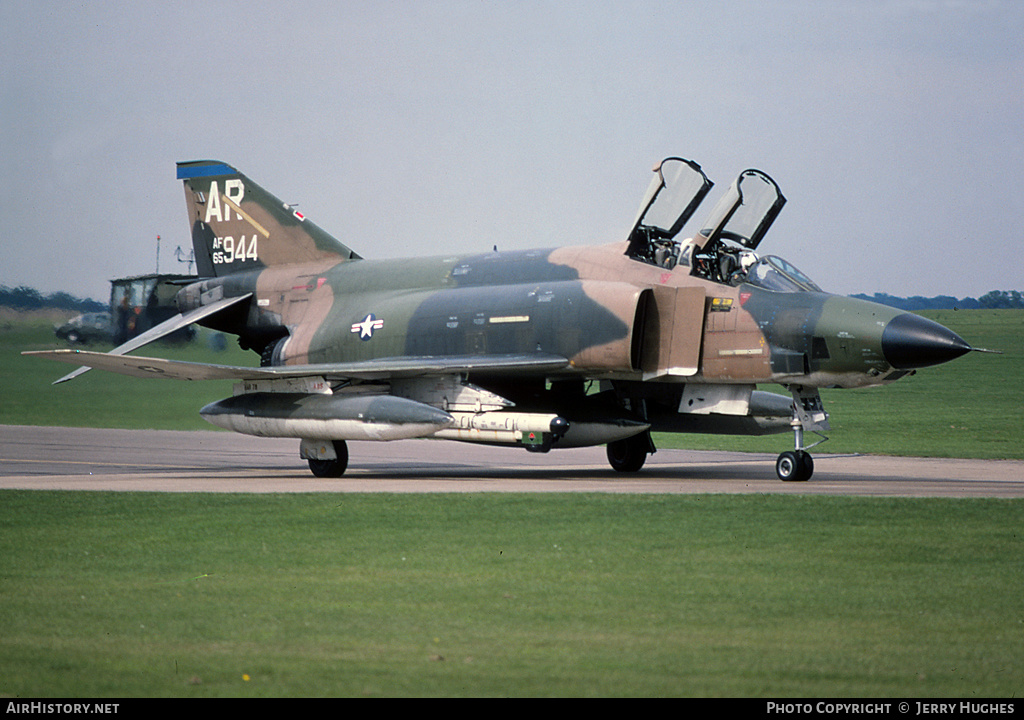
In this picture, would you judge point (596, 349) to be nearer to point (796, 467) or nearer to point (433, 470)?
point (796, 467)

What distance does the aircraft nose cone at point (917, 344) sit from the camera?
14.7 meters

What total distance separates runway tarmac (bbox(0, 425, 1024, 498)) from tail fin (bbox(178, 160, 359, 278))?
3.65 meters

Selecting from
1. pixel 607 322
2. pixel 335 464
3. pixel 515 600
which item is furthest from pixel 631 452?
pixel 515 600

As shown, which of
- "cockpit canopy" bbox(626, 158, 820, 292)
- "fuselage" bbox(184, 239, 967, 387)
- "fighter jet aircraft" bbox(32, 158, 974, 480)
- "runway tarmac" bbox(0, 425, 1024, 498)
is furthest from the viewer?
"cockpit canopy" bbox(626, 158, 820, 292)

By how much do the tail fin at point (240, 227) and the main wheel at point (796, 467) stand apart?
370 inches

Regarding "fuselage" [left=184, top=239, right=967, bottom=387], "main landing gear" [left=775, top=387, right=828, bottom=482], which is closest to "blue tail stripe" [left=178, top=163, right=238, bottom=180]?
"fuselage" [left=184, top=239, right=967, bottom=387]

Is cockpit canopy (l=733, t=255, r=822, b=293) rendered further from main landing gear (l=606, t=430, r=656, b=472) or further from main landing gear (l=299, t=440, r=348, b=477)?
main landing gear (l=299, t=440, r=348, b=477)

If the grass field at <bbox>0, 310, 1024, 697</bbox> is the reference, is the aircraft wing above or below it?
above

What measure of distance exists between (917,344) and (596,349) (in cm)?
425

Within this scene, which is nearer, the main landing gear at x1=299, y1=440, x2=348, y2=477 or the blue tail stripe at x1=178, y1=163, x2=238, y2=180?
the main landing gear at x1=299, y1=440, x2=348, y2=477

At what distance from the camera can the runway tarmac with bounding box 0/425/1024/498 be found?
15.0 m

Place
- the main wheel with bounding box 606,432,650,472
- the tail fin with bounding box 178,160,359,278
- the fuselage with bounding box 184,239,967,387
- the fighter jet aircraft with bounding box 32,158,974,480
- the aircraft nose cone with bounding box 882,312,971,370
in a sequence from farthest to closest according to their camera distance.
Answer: the tail fin with bounding box 178,160,359,278 → the main wheel with bounding box 606,432,650,472 → the fighter jet aircraft with bounding box 32,158,974,480 → the fuselage with bounding box 184,239,967,387 → the aircraft nose cone with bounding box 882,312,971,370

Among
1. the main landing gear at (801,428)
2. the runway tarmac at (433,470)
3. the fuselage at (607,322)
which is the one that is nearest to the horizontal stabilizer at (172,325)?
the fuselage at (607,322)

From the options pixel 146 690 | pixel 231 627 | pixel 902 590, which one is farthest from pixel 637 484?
pixel 146 690
